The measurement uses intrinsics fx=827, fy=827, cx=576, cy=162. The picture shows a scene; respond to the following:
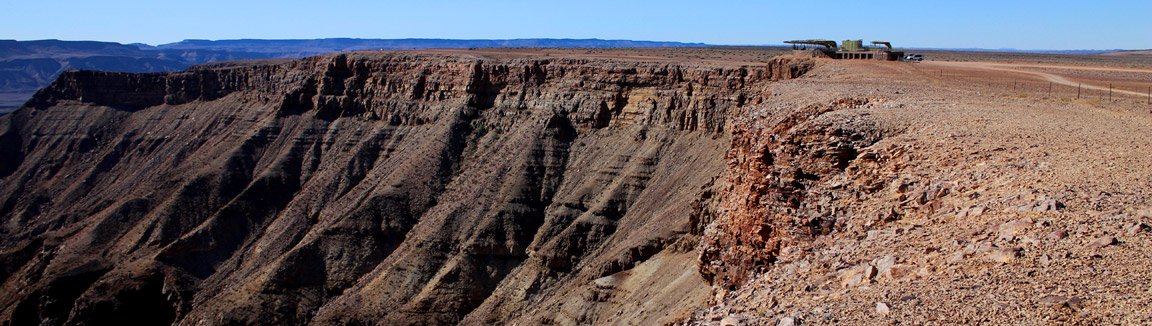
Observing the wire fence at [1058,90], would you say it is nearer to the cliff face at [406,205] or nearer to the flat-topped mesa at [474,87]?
the flat-topped mesa at [474,87]

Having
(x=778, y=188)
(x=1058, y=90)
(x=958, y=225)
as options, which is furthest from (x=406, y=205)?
(x=958, y=225)

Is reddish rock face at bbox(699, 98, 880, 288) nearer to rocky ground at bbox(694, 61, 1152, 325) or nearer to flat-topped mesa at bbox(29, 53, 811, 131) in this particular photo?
rocky ground at bbox(694, 61, 1152, 325)

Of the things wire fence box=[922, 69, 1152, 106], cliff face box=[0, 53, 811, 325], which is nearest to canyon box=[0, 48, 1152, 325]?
cliff face box=[0, 53, 811, 325]

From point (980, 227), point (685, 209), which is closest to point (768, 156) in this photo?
point (980, 227)

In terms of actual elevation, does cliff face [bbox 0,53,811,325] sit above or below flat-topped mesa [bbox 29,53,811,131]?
below

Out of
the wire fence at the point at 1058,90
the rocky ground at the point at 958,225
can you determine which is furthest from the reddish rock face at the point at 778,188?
the wire fence at the point at 1058,90
